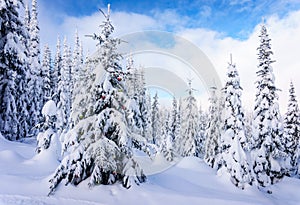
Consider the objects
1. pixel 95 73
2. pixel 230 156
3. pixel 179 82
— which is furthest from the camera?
pixel 179 82

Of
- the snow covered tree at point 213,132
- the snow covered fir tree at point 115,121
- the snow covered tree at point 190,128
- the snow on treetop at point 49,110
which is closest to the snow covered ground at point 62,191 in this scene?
the snow covered fir tree at point 115,121

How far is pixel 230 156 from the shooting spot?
62.2 feet

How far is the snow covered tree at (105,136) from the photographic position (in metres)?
10.0

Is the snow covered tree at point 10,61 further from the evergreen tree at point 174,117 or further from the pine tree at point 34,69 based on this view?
the evergreen tree at point 174,117

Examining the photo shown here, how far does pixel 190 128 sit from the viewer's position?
3659cm

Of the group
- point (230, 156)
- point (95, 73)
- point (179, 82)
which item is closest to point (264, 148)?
point (230, 156)

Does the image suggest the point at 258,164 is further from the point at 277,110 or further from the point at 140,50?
the point at 140,50

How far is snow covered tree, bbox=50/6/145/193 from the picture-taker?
32.9 feet

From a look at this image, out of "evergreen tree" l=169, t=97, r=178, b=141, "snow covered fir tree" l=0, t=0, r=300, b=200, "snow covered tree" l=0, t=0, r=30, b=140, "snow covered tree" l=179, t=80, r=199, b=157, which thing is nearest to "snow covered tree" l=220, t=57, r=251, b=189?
"snow covered fir tree" l=0, t=0, r=300, b=200

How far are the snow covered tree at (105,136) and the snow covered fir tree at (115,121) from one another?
42 mm

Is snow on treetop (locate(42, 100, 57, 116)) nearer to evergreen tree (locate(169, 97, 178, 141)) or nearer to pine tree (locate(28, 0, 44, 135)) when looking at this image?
pine tree (locate(28, 0, 44, 135))

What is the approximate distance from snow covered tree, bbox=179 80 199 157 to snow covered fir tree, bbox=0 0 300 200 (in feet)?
0.47

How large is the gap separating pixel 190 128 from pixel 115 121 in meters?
27.3

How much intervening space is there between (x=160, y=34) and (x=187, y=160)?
1108cm
